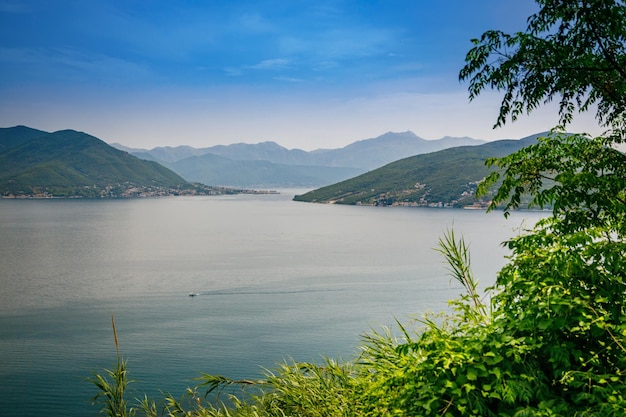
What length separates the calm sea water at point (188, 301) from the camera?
26.5 m

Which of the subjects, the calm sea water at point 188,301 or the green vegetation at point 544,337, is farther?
the calm sea water at point 188,301

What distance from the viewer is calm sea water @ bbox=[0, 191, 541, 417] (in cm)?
2650

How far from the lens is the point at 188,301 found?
136ft

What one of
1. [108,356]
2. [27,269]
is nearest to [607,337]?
[108,356]

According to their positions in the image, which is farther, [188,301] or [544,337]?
[188,301]

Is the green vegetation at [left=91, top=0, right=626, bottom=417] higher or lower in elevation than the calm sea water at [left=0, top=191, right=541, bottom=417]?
higher

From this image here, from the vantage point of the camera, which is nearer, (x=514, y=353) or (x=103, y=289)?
(x=514, y=353)

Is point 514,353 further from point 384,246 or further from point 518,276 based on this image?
point 384,246

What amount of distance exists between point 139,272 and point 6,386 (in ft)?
106

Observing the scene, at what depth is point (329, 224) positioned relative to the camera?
399 feet

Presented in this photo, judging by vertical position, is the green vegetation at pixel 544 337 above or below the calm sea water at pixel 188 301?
above

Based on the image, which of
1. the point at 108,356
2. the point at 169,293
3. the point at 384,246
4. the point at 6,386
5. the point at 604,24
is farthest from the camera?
the point at 384,246

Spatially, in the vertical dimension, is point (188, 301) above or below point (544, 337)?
below

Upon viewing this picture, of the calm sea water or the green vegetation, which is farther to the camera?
the calm sea water
